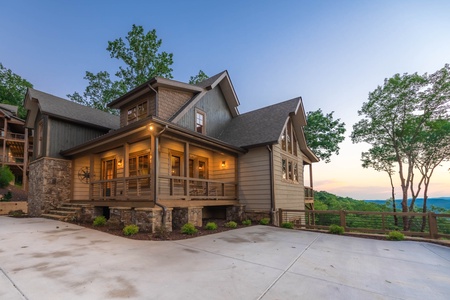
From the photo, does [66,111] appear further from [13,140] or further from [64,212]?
[13,140]

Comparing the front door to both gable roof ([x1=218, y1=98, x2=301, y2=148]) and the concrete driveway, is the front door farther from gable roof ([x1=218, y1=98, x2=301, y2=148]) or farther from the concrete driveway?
gable roof ([x1=218, y1=98, x2=301, y2=148])

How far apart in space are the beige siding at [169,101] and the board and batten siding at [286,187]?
5626 millimetres

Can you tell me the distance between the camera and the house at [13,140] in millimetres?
25695

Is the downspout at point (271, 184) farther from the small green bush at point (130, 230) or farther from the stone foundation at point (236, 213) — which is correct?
the small green bush at point (130, 230)

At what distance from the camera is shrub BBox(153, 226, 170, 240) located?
6988mm

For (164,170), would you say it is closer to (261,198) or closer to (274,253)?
(261,198)

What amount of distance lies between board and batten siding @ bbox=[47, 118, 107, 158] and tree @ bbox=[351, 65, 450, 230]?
2009 cm

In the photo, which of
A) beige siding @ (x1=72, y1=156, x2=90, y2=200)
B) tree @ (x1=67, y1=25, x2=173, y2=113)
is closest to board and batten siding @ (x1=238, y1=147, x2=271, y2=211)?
beige siding @ (x1=72, y1=156, x2=90, y2=200)

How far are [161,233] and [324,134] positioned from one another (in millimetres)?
21167

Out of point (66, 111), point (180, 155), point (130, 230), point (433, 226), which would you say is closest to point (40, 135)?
point (66, 111)

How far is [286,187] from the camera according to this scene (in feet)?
41.7

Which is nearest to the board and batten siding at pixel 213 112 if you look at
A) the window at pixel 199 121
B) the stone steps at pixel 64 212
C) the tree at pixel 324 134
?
the window at pixel 199 121

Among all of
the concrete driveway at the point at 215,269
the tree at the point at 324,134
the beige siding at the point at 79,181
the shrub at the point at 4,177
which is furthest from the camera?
the tree at the point at 324,134

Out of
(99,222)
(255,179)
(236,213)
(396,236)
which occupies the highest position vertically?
(255,179)
